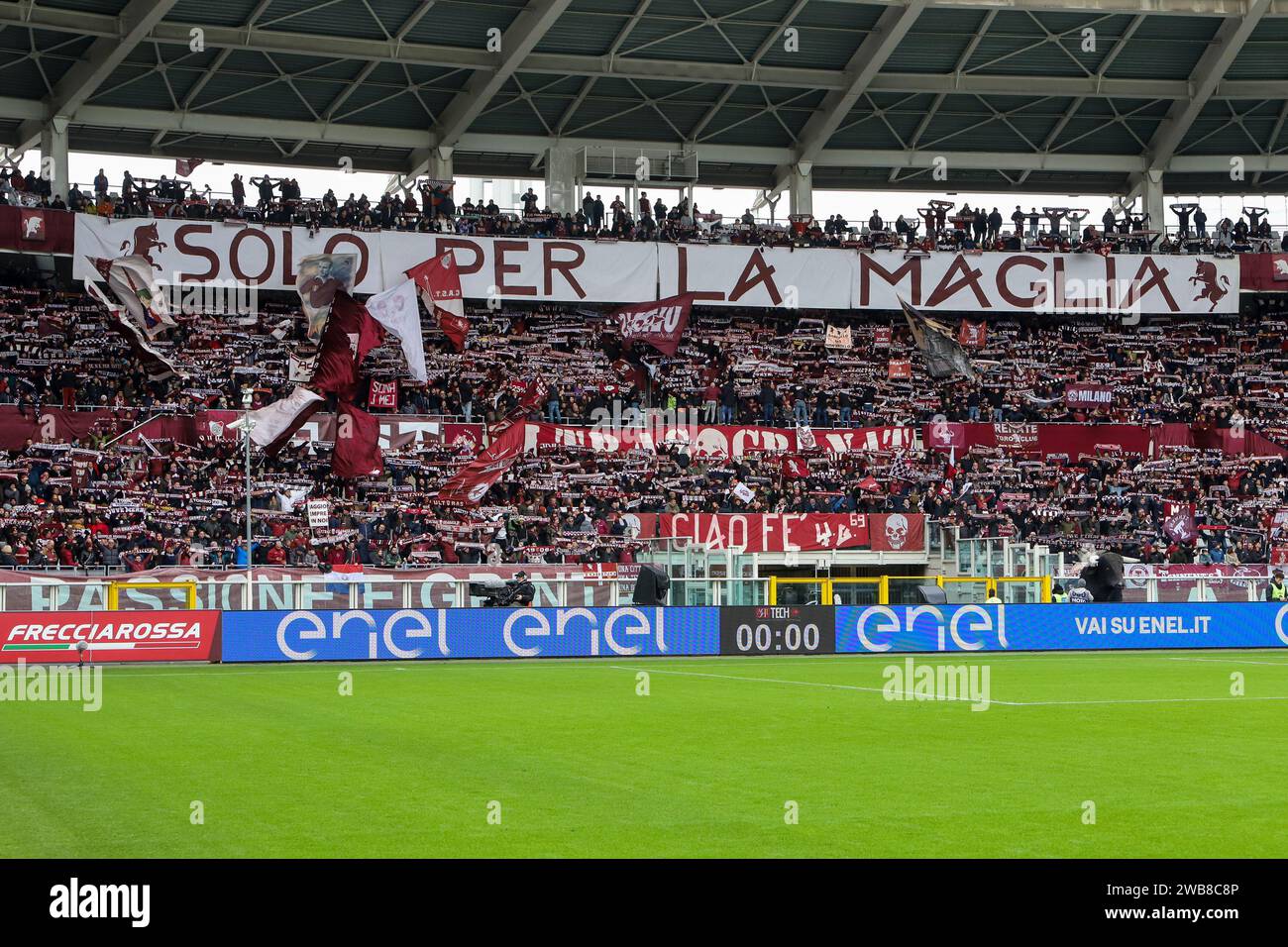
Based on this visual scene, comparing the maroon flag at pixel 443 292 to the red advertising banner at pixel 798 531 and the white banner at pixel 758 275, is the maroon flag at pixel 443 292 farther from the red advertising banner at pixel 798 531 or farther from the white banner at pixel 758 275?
the red advertising banner at pixel 798 531

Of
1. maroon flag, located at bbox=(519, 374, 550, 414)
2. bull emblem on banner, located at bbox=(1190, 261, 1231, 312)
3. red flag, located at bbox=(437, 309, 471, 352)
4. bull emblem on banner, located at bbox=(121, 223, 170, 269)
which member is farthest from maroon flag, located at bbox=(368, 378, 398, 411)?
bull emblem on banner, located at bbox=(1190, 261, 1231, 312)

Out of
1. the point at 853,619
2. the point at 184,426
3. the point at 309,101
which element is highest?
the point at 309,101

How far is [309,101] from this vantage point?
52.4 meters

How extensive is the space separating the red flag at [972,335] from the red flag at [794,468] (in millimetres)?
9514

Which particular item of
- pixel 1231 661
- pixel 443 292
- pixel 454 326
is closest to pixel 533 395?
pixel 454 326

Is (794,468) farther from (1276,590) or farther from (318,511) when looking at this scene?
(318,511)

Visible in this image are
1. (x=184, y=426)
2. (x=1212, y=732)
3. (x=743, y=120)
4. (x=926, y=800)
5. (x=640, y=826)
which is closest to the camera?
(x=640, y=826)

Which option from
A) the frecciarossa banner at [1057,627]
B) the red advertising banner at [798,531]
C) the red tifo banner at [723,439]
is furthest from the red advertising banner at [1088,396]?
the frecciarossa banner at [1057,627]

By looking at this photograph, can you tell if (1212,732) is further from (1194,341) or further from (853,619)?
(1194,341)

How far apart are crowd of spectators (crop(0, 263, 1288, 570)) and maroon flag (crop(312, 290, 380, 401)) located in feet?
4.05

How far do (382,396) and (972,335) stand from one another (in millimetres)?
20089

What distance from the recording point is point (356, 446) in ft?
146
